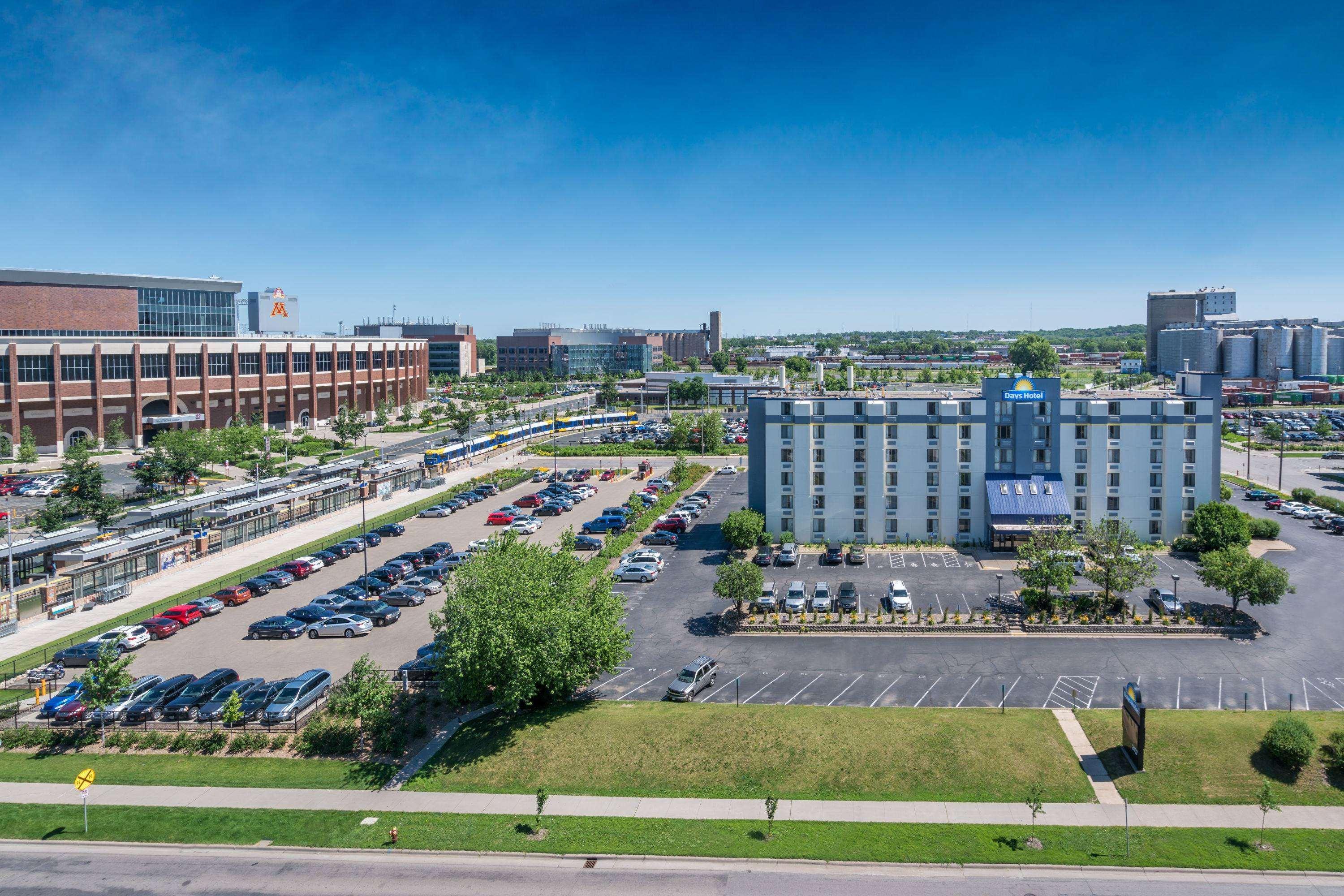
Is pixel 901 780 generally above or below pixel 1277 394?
below

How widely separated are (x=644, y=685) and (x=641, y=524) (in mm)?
29231

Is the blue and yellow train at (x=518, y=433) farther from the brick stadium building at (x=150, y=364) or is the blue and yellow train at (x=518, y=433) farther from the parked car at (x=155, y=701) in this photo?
the parked car at (x=155, y=701)

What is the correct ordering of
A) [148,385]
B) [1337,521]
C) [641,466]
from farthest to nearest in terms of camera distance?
1. [148,385]
2. [641,466]
3. [1337,521]

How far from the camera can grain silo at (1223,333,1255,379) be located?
18788cm

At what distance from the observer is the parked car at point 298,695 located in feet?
105

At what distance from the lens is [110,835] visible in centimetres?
2545

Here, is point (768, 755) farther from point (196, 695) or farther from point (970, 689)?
point (196, 695)

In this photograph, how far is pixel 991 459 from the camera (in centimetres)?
5622

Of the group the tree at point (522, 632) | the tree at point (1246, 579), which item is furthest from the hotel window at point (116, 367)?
the tree at point (1246, 579)

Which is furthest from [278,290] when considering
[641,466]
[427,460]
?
[641,466]

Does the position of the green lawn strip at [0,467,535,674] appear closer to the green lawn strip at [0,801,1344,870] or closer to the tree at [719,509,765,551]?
the green lawn strip at [0,801,1344,870]

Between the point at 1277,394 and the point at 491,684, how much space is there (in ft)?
572

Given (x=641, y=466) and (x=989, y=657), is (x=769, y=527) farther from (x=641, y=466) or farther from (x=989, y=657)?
(x=641, y=466)

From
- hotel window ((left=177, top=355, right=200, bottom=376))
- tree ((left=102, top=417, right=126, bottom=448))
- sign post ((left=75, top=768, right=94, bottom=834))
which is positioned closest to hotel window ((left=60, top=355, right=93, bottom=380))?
tree ((left=102, top=417, right=126, bottom=448))
